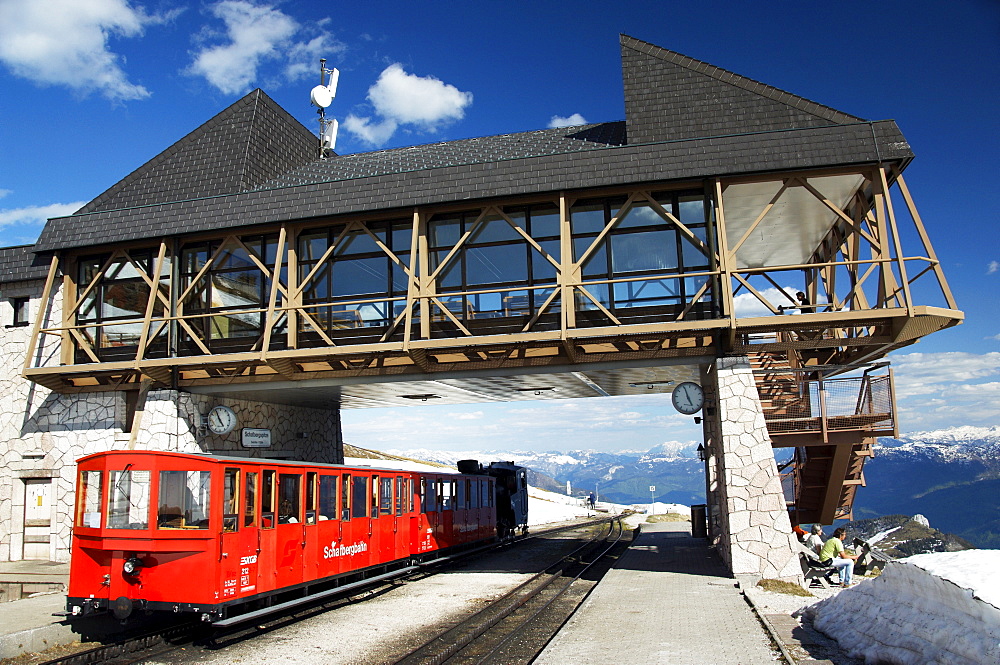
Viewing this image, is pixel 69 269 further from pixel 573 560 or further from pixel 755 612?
pixel 755 612

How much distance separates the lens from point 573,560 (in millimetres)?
20609

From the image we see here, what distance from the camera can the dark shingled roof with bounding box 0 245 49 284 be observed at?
18875mm

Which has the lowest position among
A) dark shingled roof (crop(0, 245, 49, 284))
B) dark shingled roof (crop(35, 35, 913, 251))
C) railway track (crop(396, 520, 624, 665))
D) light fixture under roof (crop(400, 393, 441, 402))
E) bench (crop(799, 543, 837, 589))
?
railway track (crop(396, 520, 624, 665))

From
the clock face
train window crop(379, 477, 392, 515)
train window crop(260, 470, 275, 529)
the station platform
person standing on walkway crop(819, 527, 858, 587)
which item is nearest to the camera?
the station platform

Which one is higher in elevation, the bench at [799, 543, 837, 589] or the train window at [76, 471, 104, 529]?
the train window at [76, 471, 104, 529]

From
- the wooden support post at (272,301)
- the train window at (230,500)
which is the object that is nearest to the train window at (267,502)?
the train window at (230,500)

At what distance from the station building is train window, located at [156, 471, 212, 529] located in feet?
17.0

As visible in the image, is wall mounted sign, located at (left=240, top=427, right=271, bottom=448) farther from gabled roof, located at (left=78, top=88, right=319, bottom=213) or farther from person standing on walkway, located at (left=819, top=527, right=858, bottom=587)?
person standing on walkway, located at (left=819, top=527, right=858, bottom=587)

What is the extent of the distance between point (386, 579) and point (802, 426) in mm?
10741

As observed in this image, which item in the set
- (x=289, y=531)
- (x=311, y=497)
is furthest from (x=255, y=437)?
(x=289, y=531)

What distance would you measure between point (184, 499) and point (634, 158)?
10154 mm

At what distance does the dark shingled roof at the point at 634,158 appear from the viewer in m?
14.2

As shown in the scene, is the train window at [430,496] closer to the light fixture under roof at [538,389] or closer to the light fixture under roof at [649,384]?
the light fixture under roof at [538,389]

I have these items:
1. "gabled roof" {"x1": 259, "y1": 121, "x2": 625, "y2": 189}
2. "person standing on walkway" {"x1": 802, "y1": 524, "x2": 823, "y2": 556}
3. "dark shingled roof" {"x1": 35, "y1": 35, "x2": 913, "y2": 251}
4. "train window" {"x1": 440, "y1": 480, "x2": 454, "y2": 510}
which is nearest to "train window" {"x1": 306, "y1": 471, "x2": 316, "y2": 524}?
"dark shingled roof" {"x1": 35, "y1": 35, "x2": 913, "y2": 251}
